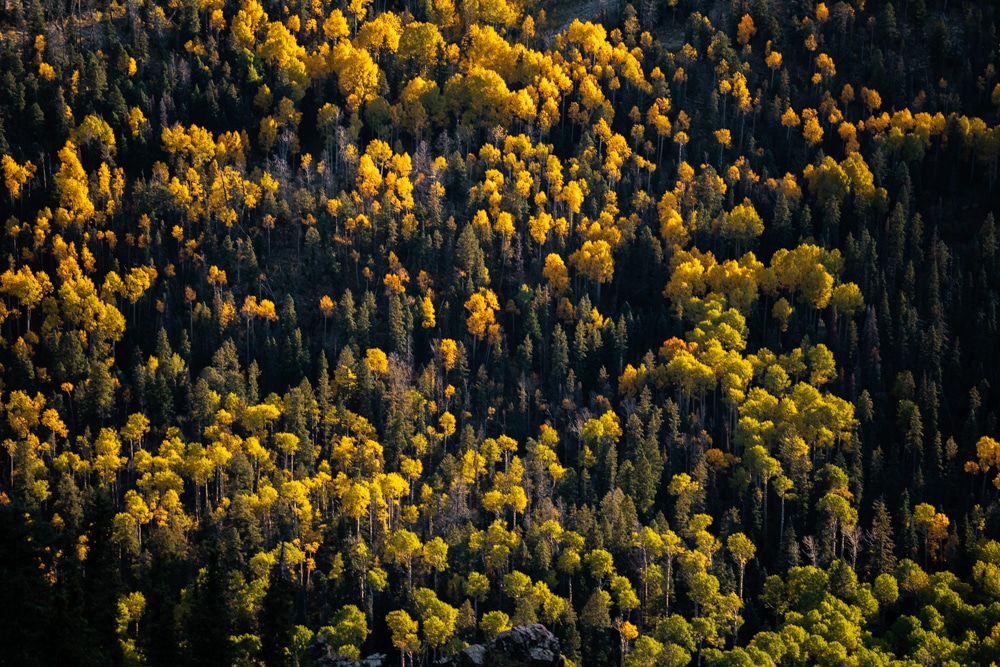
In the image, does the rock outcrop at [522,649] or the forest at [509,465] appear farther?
the forest at [509,465]

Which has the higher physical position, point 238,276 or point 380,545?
point 238,276

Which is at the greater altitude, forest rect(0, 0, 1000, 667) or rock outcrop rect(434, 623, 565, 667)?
forest rect(0, 0, 1000, 667)

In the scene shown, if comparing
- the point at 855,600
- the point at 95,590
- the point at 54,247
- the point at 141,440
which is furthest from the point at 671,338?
the point at 95,590

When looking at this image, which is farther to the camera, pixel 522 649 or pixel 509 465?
pixel 509 465

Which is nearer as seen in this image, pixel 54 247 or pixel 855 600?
pixel 855 600

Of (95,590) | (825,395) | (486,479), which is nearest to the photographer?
(95,590)

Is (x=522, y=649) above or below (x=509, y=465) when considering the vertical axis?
below

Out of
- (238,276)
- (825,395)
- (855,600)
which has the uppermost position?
(238,276)

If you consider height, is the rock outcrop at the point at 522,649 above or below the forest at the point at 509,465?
below

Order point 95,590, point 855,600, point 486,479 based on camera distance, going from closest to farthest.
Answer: point 95,590, point 855,600, point 486,479

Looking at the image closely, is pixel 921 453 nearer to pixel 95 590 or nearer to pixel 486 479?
pixel 486 479

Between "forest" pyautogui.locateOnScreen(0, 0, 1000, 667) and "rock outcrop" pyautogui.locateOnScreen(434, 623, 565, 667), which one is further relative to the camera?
"forest" pyautogui.locateOnScreen(0, 0, 1000, 667)
